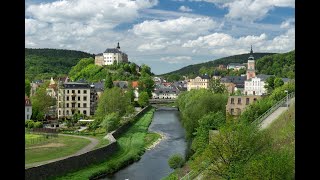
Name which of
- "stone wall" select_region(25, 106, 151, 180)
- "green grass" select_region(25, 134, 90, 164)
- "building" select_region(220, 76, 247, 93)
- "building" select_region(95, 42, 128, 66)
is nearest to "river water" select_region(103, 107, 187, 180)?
"stone wall" select_region(25, 106, 151, 180)

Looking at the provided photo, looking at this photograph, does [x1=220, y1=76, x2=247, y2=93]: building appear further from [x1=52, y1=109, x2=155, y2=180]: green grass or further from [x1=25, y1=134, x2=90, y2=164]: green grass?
[x1=25, y1=134, x2=90, y2=164]: green grass

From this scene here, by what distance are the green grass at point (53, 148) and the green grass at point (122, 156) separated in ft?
6.37

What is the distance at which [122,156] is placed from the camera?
27859 mm

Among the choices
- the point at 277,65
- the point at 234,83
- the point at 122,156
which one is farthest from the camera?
the point at 234,83

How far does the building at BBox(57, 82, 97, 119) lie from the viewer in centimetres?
5297

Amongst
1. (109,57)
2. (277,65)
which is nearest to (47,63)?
(109,57)

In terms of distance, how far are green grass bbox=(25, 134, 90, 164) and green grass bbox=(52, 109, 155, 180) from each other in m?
1.94

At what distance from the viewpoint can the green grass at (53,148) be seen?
78.1 feet

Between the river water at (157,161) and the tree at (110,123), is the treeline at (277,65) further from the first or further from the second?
the tree at (110,123)

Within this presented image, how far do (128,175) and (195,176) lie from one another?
5.68 meters

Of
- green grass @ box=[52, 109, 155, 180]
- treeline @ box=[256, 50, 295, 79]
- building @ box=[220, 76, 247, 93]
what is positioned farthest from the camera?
building @ box=[220, 76, 247, 93]

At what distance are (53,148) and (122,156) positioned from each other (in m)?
4.32

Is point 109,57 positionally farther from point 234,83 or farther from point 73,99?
point 73,99

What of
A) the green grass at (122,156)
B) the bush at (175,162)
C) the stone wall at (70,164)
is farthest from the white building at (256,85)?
the bush at (175,162)
